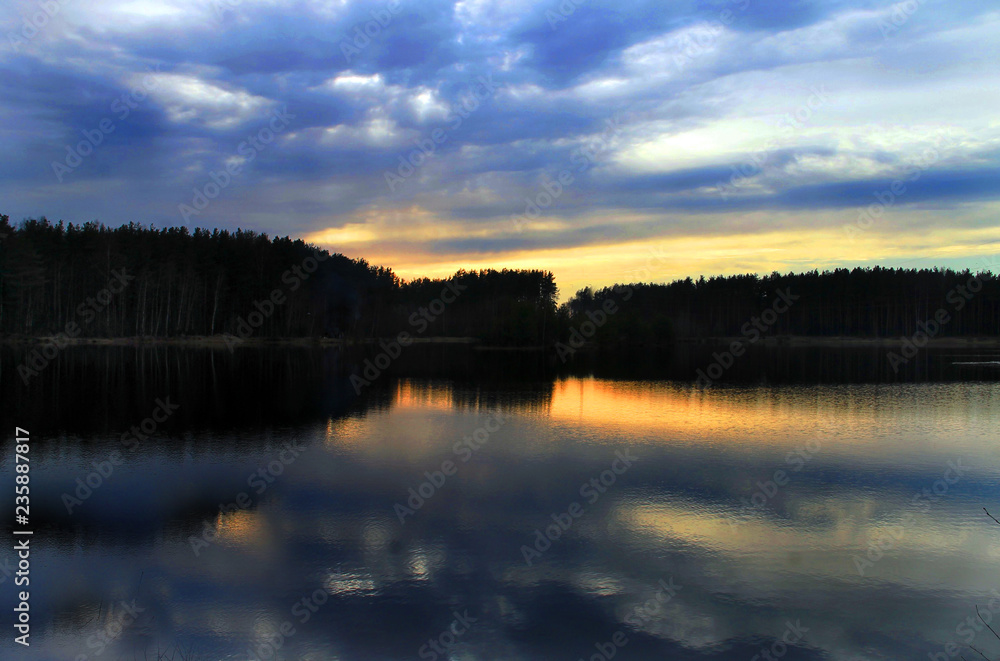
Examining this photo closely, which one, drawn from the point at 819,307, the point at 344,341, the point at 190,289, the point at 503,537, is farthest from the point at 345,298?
the point at 819,307

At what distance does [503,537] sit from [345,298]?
7981 centimetres

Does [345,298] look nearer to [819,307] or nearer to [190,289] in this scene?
[190,289]

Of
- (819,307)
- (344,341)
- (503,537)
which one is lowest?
(503,537)

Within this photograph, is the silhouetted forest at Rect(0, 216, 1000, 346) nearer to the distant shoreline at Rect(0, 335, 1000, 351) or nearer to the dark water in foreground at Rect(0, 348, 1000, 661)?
the distant shoreline at Rect(0, 335, 1000, 351)

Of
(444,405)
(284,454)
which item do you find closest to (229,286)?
(444,405)

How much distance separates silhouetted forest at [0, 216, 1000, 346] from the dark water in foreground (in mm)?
53700

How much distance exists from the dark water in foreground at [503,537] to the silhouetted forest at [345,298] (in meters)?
53.7

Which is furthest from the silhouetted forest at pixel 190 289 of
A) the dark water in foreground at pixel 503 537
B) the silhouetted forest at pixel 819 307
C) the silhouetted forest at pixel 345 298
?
the dark water in foreground at pixel 503 537

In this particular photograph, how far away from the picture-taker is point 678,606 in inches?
298

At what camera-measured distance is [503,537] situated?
9836 millimetres

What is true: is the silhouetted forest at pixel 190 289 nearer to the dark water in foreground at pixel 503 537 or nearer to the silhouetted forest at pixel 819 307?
the silhouetted forest at pixel 819 307

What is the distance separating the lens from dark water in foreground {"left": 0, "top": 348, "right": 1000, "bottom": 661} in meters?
6.96

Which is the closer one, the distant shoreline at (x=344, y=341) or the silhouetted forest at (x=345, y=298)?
the distant shoreline at (x=344, y=341)

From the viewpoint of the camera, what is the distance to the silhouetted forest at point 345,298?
67.8 m
